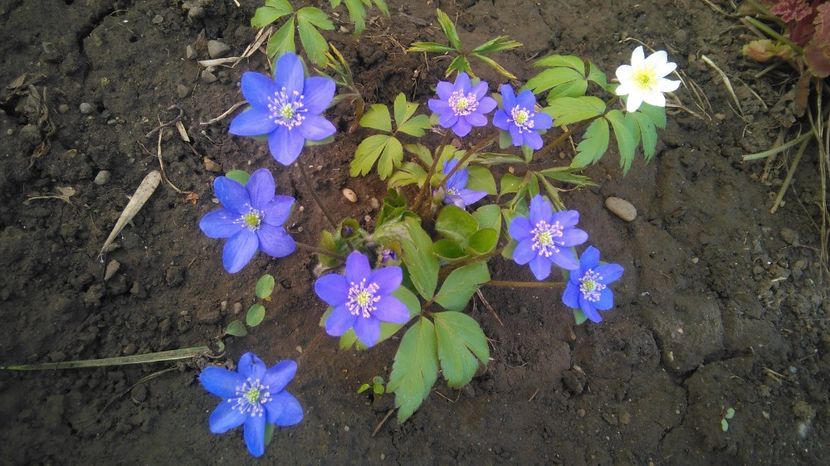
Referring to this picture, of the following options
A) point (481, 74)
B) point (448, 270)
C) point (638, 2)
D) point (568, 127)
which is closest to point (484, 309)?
point (448, 270)

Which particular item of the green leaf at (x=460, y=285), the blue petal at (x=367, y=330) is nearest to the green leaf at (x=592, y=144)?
the green leaf at (x=460, y=285)

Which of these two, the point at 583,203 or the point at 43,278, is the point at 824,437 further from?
the point at 43,278

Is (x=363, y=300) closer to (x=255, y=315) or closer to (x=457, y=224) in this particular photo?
(x=457, y=224)

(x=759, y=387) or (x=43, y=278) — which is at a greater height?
(x=43, y=278)

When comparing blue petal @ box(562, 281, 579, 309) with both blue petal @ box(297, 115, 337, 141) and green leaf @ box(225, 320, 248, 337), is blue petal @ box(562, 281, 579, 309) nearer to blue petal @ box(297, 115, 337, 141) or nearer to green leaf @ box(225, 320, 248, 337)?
blue petal @ box(297, 115, 337, 141)

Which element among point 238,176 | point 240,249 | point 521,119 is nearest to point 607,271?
point 521,119

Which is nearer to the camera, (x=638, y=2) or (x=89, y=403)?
(x=89, y=403)

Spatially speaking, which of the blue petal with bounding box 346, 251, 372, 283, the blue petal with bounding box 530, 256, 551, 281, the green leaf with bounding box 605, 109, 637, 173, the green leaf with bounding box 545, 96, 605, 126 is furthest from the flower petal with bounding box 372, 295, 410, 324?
the green leaf with bounding box 605, 109, 637, 173

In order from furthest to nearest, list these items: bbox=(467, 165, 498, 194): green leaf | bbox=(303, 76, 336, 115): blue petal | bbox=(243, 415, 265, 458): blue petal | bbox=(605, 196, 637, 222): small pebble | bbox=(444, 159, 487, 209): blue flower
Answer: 1. bbox=(605, 196, 637, 222): small pebble
2. bbox=(467, 165, 498, 194): green leaf
3. bbox=(444, 159, 487, 209): blue flower
4. bbox=(303, 76, 336, 115): blue petal
5. bbox=(243, 415, 265, 458): blue petal
